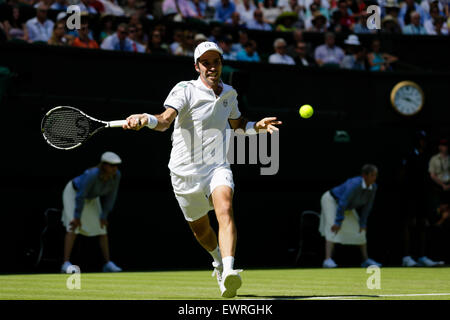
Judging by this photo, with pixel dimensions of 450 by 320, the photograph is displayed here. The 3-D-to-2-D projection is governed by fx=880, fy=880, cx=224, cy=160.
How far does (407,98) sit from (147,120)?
34.5ft

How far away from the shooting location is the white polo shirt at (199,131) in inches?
308

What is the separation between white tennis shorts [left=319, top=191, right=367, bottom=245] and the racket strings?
7.83 meters

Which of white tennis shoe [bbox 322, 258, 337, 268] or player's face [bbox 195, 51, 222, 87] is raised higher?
player's face [bbox 195, 51, 222, 87]

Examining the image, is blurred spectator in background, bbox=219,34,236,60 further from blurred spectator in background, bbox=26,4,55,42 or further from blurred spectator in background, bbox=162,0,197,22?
blurred spectator in background, bbox=26,4,55,42

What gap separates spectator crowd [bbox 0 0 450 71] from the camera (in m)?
14.7

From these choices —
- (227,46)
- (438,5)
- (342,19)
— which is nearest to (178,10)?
(227,46)

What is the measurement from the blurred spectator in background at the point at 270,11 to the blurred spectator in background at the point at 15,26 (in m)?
5.69

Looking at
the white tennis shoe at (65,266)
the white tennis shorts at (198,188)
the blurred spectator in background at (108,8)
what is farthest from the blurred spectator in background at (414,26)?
the white tennis shorts at (198,188)

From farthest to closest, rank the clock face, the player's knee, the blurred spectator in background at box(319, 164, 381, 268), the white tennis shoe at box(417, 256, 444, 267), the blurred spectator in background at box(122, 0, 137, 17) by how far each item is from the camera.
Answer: the clock face → the blurred spectator in background at box(122, 0, 137, 17) → the white tennis shoe at box(417, 256, 444, 267) → the blurred spectator in background at box(319, 164, 381, 268) → the player's knee

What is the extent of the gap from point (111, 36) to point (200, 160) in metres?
7.46

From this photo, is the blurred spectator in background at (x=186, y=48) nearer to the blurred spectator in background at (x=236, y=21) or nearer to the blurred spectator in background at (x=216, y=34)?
the blurred spectator in background at (x=216, y=34)

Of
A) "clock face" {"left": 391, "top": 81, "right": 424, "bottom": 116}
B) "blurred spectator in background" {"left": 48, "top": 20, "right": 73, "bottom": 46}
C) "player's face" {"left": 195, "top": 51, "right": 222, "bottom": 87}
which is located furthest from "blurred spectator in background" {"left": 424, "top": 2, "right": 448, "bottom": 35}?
"player's face" {"left": 195, "top": 51, "right": 222, "bottom": 87}

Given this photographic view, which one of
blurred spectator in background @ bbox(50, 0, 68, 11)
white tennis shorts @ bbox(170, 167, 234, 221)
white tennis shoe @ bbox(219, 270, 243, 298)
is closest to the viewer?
white tennis shoe @ bbox(219, 270, 243, 298)
